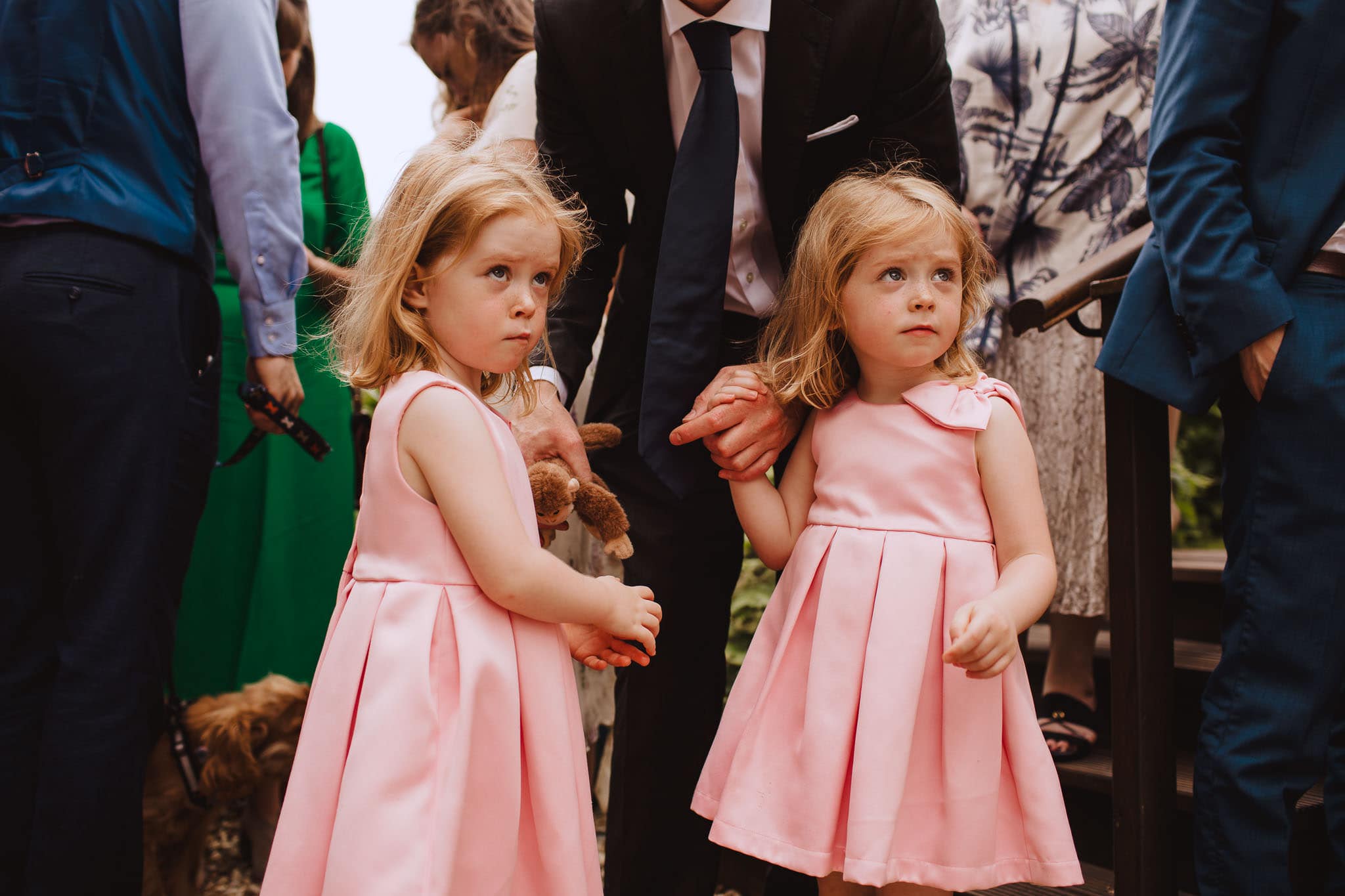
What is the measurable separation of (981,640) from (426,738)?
2.51 ft

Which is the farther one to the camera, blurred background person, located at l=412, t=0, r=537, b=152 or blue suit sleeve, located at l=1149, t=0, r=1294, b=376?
blurred background person, located at l=412, t=0, r=537, b=152

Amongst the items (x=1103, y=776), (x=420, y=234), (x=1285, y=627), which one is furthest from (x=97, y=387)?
(x=1103, y=776)

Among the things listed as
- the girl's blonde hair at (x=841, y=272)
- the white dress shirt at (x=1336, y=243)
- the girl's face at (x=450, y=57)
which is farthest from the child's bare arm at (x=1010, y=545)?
the girl's face at (x=450, y=57)

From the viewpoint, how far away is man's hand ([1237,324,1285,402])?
5.73 feet

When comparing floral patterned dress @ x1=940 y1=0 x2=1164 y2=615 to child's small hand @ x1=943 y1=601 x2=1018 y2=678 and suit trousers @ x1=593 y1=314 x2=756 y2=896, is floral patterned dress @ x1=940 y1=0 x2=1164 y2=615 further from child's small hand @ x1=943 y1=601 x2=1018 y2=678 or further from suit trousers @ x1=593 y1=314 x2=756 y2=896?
child's small hand @ x1=943 y1=601 x2=1018 y2=678

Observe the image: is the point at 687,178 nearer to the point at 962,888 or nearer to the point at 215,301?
the point at 215,301

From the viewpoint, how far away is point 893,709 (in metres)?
1.54

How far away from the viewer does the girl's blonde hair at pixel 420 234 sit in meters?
1.53

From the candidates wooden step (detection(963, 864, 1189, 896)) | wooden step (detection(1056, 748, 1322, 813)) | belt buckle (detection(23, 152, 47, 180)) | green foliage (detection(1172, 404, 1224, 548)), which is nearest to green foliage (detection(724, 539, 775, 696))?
wooden step (detection(1056, 748, 1322, 813))

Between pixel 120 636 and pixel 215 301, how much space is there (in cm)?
69

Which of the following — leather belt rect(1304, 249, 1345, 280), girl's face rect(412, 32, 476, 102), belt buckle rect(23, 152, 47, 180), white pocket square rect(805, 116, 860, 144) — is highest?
girl's face rect(412, 32, 476, 102)

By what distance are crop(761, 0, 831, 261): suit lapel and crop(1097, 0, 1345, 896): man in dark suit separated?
648 millimetres

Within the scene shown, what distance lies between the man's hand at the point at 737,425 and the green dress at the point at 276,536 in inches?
68.4

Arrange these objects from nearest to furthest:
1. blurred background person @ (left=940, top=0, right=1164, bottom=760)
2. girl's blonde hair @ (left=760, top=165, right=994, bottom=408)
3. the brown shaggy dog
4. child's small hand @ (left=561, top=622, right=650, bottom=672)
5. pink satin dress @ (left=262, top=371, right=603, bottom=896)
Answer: pink satin dress @ (left=262, top=371, right=603, bottom=896) < child's small hand @ (left=561, top=622, right=650, bottom=672) < girl's blonde hair @ (left=760, top=165, right=994, bottom=408) < the brown shaggy dog < blurred background person @ (left=940, top=0, right=1164, bottom=760)
